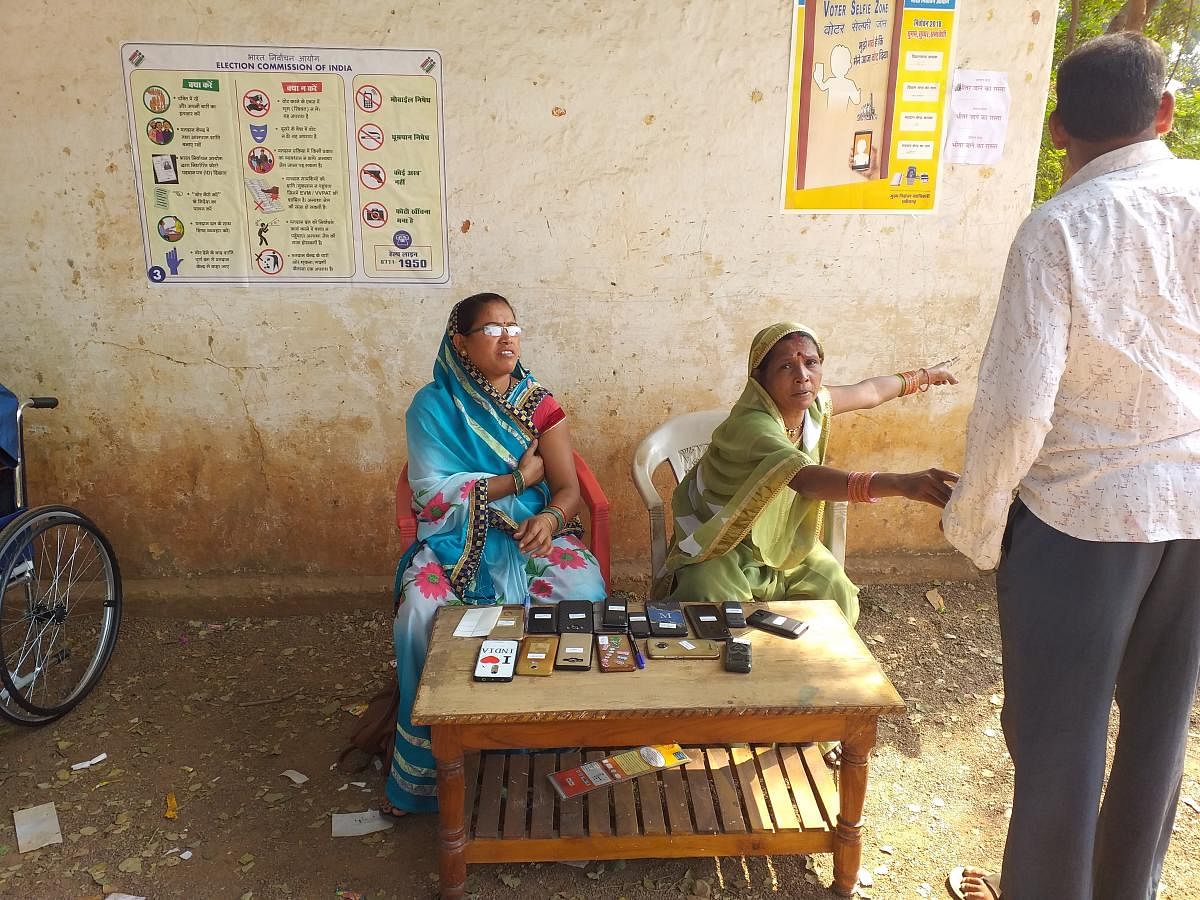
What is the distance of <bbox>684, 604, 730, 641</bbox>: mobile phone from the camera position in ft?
7.77

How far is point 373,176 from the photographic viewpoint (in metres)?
3.56

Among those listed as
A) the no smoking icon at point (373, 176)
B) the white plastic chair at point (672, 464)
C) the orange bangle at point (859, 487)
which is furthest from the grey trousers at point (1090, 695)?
the no smoking icon at point (373, 176)

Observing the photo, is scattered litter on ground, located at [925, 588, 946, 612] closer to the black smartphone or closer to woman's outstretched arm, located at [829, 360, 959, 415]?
woman's outstretched arm, located at [829, 360, 959, 415]

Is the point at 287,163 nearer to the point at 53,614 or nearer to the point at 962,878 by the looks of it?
the point at 53,614

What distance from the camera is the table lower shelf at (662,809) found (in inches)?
89.5

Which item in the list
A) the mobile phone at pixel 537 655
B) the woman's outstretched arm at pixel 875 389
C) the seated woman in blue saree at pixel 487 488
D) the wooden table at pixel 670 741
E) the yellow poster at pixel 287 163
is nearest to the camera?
the wooden table at pixel 670 741

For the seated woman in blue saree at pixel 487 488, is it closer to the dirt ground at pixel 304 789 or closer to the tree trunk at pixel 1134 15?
the dirt ground at pixel 304 789

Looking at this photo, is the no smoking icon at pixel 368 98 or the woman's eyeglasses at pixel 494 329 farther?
the no smoking icon at pixel 368 98

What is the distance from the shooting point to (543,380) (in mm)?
3838

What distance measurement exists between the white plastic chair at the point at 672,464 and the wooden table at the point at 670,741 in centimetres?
61

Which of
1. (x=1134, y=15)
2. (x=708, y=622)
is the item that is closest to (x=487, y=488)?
(x=708, y=622)

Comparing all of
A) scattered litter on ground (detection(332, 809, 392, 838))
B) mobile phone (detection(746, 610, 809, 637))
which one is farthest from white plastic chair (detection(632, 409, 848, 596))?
scattered litter on ground (detection(332, 809, 392, 838))

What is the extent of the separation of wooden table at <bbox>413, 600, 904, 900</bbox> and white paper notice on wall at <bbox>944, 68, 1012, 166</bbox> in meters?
2.28

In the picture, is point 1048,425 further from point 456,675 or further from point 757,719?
point 456,675
